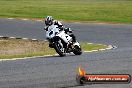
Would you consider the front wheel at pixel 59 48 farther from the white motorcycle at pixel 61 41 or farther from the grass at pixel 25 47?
the grass at pixel 25 47

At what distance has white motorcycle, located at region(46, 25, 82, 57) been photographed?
18984mm

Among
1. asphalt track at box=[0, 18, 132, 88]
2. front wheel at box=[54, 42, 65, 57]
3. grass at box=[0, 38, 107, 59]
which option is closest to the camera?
asphalt track at box=[0, 18, 132, 88]

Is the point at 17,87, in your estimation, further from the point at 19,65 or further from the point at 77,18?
the point at 77,18

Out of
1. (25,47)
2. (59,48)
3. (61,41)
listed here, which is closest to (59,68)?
(59,48)

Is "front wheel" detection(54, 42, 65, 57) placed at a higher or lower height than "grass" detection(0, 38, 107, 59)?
higher

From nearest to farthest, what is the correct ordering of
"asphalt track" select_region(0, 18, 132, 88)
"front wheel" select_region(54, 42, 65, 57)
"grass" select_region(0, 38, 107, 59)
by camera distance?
"asphalt track" select_region(0, 18, 132, 88) < "front wheel" select_region(54, 42, 65, 57) < "grass" select_region(0, 38, 107, 59)

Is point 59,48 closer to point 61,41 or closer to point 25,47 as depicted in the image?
point 61,41

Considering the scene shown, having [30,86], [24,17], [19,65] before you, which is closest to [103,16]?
[24,17]

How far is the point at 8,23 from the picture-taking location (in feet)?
117

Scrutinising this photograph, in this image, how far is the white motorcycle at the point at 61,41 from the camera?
19.0 m

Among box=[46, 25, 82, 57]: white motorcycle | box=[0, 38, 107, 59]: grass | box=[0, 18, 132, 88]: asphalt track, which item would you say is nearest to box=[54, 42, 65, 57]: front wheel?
box=[46, 25, 82, 57]: white motorcycle

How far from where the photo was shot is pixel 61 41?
19359 millimetres

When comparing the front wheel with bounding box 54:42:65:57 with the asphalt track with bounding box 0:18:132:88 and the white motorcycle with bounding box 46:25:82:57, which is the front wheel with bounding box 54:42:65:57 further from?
the asphalt track with bounding box 0:18:132:88

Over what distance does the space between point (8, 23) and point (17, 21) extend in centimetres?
112
